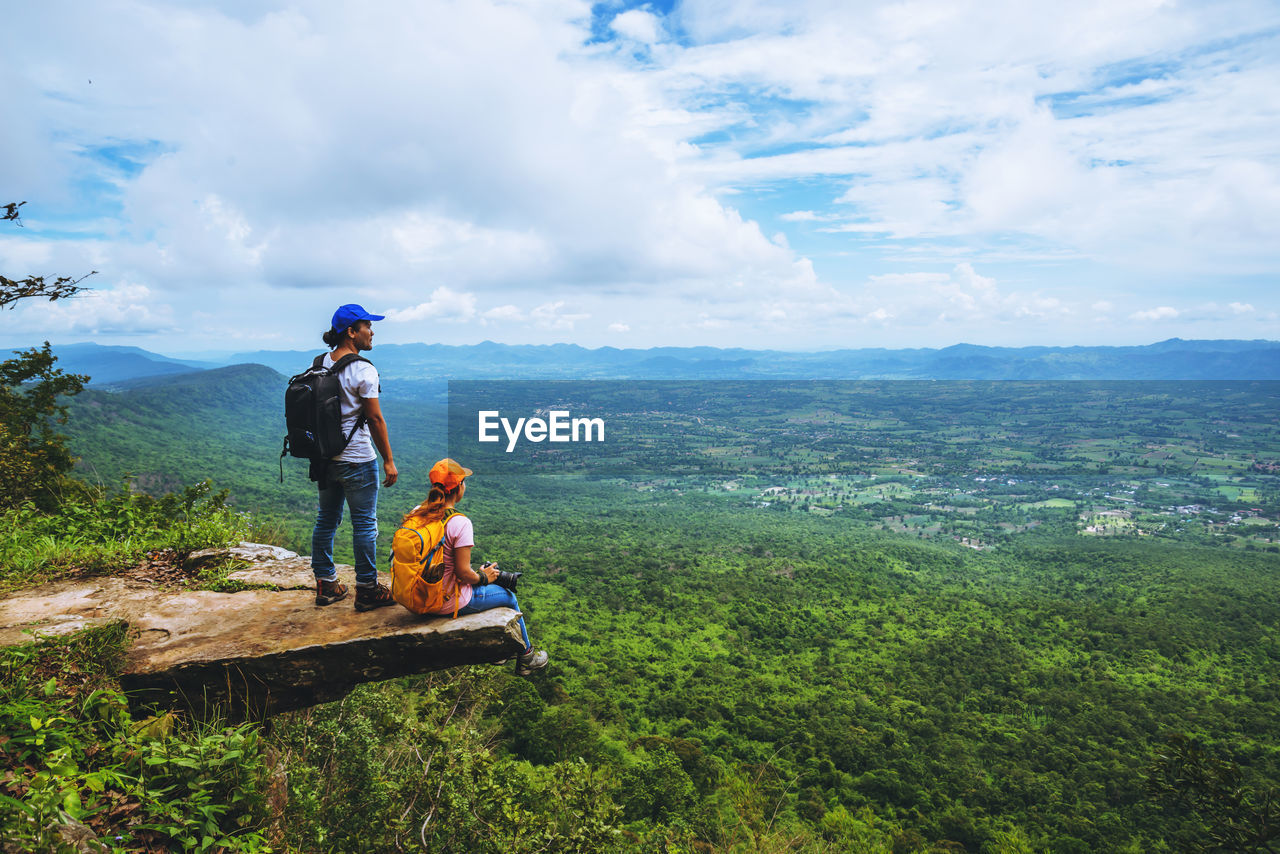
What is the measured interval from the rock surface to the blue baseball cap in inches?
116

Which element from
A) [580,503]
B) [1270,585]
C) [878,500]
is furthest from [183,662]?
[878,500]

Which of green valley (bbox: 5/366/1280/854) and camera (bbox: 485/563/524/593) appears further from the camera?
green valley (bbox: 5/366/1280/854)

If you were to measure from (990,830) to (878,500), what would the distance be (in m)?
120

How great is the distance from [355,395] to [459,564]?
189 centimetres

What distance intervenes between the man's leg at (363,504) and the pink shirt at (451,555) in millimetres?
649

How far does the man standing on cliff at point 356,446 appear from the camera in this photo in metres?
5.54

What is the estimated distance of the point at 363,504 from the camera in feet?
18.7

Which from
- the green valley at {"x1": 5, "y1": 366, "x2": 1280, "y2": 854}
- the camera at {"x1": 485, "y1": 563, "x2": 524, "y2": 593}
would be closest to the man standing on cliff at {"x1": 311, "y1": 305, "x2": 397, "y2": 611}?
the camera at {"x1": 485, "y1": 563, "x2": 524, "y2": 593}

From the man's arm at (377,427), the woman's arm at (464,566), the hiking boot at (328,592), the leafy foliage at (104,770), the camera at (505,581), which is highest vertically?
the man's arm at (377,427)

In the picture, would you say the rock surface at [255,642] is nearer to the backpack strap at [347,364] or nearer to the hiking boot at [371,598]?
the hiking boot at [371,598]

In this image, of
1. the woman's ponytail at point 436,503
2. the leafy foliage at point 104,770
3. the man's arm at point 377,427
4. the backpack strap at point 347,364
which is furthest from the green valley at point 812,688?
the backpack strap at point 347,364

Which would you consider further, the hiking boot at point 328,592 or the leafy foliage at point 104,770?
the hiking boot at point 328,592

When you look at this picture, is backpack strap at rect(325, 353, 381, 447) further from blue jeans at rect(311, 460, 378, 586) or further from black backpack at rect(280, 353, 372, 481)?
blue jeans at rect(311, 460, 378, 586)

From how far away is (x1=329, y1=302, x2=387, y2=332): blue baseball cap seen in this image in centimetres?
566
